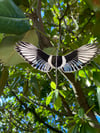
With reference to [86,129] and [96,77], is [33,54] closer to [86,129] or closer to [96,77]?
[96,77]

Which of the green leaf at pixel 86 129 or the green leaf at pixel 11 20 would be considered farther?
the green leaf at pixel 86 129

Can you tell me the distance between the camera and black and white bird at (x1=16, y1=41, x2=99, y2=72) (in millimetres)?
621

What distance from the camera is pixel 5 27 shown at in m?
0.62

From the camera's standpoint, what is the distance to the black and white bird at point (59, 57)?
621 mm

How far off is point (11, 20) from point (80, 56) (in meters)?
0.22

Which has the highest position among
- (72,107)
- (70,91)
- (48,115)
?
(70,91)

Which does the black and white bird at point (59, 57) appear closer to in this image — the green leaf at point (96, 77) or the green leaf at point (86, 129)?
the green leaf at point (96, 77)

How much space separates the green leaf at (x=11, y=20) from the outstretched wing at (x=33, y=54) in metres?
0.04

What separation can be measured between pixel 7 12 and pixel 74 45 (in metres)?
0.28

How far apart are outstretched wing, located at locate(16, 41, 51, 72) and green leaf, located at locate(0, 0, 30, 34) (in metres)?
0.04

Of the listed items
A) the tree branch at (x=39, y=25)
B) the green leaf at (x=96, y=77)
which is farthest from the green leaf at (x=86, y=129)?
the tree branch at (x=39, y=25)

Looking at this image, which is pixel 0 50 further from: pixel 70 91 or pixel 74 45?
pixel 70 91

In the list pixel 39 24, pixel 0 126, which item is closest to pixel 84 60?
pixel 39 24

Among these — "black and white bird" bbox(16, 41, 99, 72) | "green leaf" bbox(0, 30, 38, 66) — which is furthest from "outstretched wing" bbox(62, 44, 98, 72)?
"green leaf" bbox(0, 30, 38, 66)
